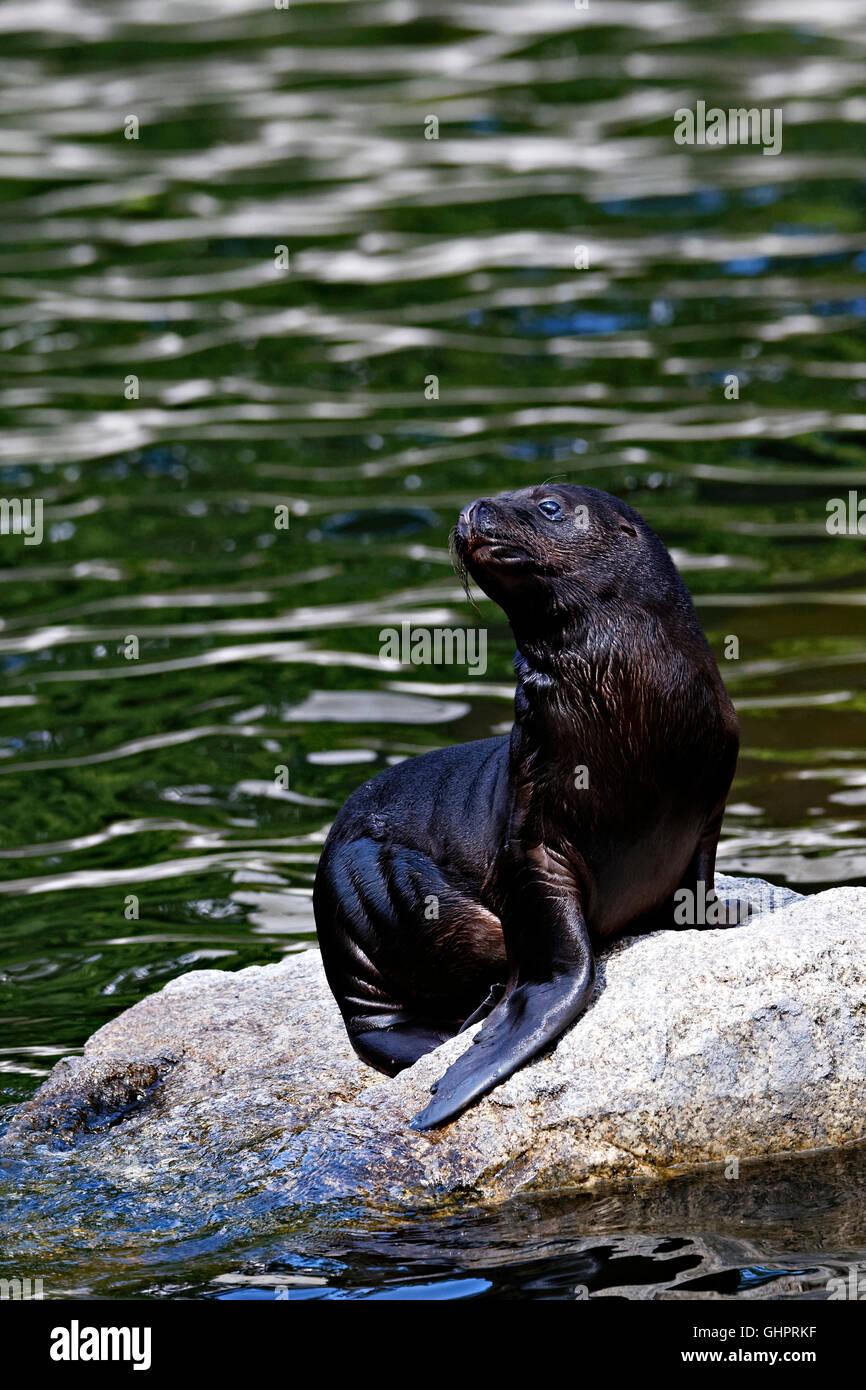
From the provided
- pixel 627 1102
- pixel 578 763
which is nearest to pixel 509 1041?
pixel 627 1102

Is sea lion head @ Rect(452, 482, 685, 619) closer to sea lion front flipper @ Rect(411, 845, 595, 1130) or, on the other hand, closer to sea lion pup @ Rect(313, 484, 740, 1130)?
sea lion pup @ Rect(313, 484, 740, 1130)

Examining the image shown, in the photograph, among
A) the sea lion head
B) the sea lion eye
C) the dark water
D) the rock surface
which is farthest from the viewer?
the dark water

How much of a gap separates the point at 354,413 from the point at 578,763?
10661mm

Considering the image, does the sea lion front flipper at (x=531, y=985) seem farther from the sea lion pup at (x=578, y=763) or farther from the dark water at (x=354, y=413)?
the dark water at (x=354, y=413)

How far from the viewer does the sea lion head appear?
245 inches

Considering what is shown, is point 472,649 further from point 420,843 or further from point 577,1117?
point 577,1117

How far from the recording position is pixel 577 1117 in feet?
19.9

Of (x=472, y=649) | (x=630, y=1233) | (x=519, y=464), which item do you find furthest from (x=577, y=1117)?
(x=519, y=464)

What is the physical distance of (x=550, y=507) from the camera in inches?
253

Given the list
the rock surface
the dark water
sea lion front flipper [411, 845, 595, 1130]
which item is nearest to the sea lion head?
sea lion front flipper [411, 845, 595, 1130]

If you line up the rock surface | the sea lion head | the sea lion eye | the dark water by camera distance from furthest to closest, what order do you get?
1. the dark water
2. the sea lion eye
3. the sea lion head
4. the rock surface

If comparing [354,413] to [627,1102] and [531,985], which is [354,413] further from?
[627,1102]

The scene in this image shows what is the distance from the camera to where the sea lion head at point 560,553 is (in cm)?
623

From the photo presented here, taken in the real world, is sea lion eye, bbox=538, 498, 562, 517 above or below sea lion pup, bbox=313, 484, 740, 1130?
above
